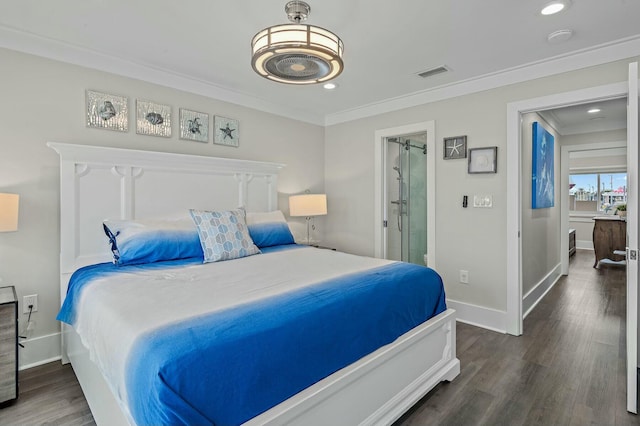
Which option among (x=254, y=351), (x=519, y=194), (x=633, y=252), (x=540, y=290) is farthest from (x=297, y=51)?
(x=540, y=290)

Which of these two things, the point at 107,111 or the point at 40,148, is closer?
the point at 40,148

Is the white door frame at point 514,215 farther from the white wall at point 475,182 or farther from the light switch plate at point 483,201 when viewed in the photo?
the light switch plate at point 483,201

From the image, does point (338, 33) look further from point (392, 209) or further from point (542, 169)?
point (542, 169)

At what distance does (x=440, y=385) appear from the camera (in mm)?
2182

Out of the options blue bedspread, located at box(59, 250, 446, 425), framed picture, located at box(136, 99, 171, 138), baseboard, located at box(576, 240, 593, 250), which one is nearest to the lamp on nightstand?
framed picture, located at box(136, 99, 171, 138)

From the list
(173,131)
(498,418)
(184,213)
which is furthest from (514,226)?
(173,131)

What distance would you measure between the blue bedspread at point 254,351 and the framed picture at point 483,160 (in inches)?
77.0

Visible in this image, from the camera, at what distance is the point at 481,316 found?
10.6ft

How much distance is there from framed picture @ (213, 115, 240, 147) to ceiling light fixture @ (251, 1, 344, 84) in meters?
1.68

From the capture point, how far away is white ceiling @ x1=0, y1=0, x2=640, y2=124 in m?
2.01

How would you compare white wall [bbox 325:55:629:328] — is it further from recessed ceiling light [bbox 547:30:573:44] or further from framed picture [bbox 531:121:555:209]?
framed picture [bbox 531:121:555:209]

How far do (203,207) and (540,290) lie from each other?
412 centimetres

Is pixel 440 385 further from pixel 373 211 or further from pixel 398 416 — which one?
pixel 373 211

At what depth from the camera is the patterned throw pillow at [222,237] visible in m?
2.53
